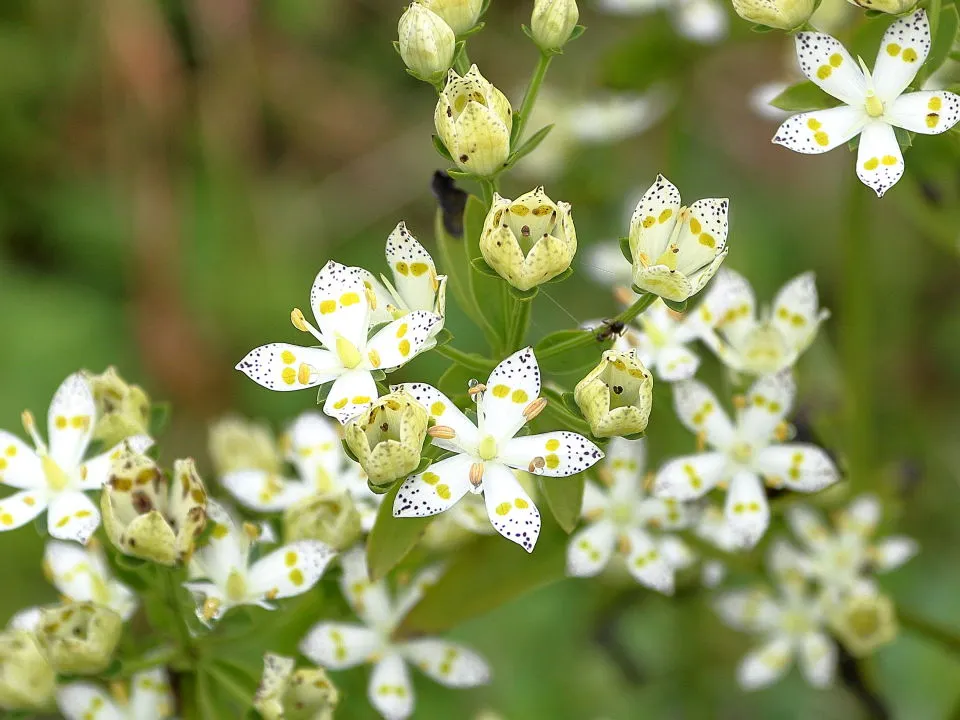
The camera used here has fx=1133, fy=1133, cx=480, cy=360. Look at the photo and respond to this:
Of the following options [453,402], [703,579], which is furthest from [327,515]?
[703,579]

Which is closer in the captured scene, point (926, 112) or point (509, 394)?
point (509, 394)

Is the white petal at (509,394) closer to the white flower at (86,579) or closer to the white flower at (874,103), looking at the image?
the white flower at (874,103)

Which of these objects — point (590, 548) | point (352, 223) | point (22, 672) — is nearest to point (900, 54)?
point (590, 548)

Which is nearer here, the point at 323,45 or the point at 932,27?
the point at 932,27

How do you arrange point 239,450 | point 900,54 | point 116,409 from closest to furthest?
point 900,54 → point 116,409 → point 239,450

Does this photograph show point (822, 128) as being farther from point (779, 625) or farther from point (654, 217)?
point (779, 625)

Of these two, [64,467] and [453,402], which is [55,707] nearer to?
[64,467]

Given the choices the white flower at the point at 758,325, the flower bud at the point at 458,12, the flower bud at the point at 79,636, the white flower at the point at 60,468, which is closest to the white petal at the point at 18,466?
the white flower at the point at 60,468
